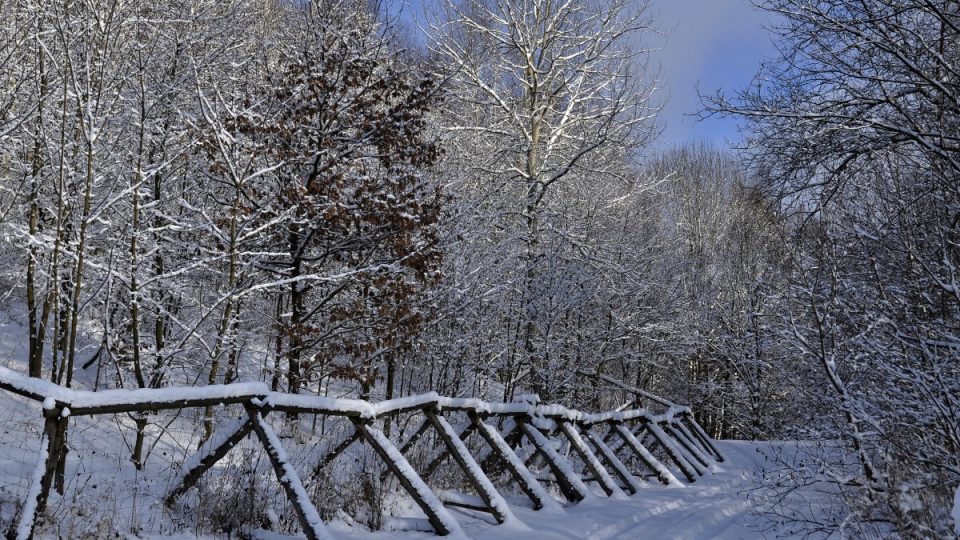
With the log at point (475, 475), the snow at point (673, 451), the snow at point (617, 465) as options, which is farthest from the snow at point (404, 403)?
the snow at point (673, 451)

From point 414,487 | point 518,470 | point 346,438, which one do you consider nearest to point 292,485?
point 414,487

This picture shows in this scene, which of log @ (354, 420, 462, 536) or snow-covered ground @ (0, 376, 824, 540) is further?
log @ (354, 420, 462, 536)

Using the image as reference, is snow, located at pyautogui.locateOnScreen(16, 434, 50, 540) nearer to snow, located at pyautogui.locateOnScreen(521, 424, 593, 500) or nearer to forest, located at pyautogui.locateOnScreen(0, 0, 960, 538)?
forest, located at pyautogui.locateOnScreen(0, 0, 960, 538)

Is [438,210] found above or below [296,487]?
above

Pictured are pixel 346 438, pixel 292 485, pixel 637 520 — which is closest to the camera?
pixel 292 485

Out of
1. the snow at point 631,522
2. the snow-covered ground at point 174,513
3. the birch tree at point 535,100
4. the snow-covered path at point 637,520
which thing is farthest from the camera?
the birch tree at point 535,100

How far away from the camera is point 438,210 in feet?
36.1

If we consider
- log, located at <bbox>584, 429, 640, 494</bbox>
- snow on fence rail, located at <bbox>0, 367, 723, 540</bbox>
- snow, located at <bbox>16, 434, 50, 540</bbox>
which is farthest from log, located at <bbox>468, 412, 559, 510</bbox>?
snow, located at <bbox>16, 434, 50, 540</bbox>

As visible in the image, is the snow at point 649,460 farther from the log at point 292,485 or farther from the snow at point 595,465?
the log at point 292,485

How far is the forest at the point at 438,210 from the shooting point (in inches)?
265

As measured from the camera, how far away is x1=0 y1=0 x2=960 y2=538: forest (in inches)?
265

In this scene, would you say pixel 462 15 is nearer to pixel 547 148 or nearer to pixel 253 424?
pixel 547 148

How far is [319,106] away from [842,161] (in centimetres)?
703

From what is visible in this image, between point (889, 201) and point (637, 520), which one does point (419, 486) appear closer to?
point (637, 520)
